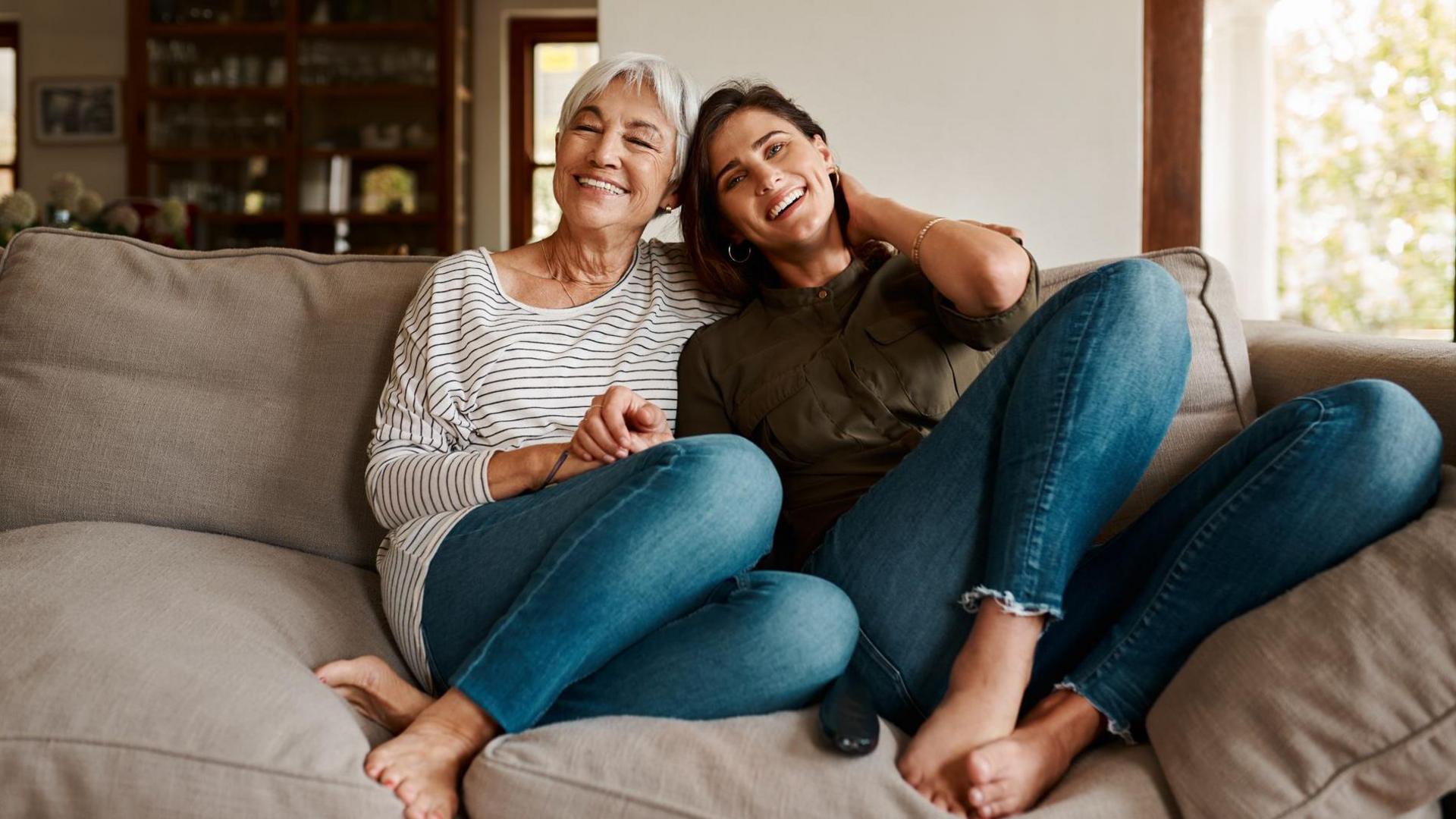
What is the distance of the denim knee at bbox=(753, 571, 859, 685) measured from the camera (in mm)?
1089

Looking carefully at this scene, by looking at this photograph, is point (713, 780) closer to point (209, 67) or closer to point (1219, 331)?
point (1219, 331)

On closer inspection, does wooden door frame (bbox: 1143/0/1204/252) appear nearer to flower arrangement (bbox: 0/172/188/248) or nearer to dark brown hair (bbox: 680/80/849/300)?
dark brown hair (bbox: 680/80/849/300)

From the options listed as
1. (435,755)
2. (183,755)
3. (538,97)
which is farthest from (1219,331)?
(538,97)

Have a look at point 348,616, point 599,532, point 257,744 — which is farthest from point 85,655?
point 599,532

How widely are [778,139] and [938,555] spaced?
65 cm

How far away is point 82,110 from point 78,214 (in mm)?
3912

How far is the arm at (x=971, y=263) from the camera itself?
136 cm

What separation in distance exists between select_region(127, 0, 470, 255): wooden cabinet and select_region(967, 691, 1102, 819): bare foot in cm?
492

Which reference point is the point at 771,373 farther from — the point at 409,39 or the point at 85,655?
the point at 409,39

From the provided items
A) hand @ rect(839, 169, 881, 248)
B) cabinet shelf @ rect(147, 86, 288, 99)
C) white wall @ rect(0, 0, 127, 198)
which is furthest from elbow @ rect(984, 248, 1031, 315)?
white wall @ rect(0, 0, 127, 198)

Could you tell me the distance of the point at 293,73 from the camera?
5512mm

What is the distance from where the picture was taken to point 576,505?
118cm

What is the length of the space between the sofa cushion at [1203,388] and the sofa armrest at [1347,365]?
1.7 inches

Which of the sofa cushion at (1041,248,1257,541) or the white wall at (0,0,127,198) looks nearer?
the sofa cushion at (1041,248,1257,541)
